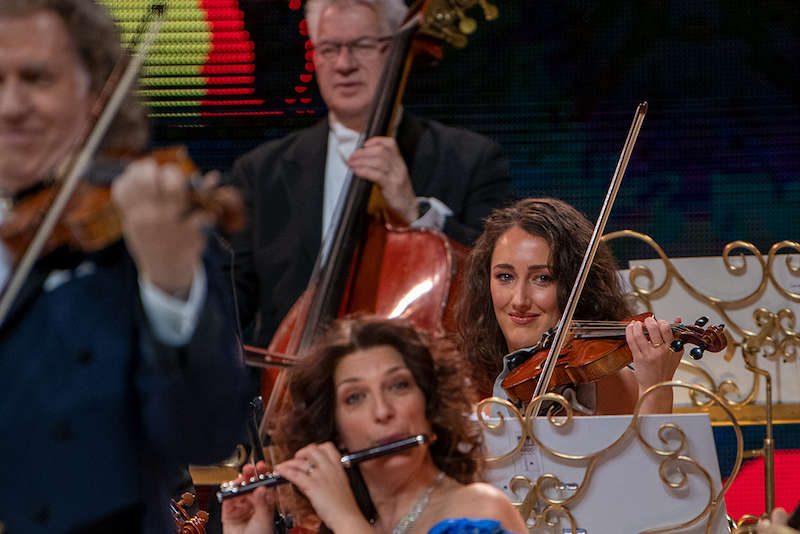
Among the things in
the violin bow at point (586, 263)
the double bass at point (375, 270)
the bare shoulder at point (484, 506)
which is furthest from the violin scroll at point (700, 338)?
the bare shoulder at point (484, 506)

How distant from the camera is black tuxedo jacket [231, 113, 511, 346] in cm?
318

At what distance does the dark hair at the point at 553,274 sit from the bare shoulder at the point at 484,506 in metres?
0.88

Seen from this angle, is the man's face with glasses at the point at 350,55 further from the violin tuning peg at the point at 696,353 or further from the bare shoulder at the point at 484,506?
the bare shoulder at the point at 484,506

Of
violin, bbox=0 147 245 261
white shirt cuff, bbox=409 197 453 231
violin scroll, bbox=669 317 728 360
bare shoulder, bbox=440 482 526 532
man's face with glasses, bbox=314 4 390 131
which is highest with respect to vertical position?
man's face with glasses, bbox=314 4 390 131

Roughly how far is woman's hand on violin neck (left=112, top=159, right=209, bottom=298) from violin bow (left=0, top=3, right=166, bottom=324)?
0.07 meters

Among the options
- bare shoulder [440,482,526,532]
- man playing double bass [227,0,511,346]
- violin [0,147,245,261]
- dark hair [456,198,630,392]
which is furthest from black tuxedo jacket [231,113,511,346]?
violin [0,147,245,261]

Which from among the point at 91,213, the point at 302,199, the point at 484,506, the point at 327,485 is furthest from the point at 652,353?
the point at 91,213

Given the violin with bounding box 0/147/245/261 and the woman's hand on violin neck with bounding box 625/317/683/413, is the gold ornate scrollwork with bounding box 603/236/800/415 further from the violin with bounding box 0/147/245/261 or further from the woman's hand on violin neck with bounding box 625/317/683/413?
the violin with bounding box 0/147/245/261

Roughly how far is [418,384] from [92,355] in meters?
0.81

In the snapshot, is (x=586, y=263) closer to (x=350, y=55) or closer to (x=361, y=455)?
(x=361, y=455)

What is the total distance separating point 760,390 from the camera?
300cm

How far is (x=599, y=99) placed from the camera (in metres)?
3.89

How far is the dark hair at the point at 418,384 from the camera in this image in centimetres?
201

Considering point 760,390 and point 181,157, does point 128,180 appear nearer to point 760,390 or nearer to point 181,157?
point 181,157
